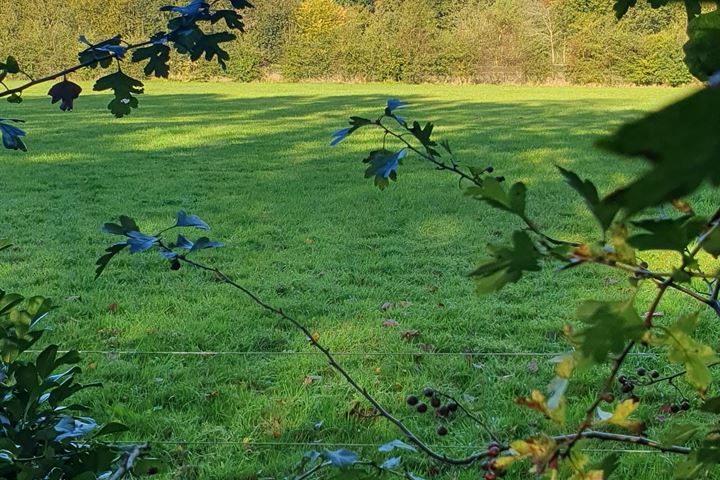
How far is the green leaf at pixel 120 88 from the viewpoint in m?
1.02

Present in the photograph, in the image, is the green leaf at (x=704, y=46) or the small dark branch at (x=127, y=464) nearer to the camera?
the green leaf at (x=704, y=46)

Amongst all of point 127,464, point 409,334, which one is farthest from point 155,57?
point 409,334

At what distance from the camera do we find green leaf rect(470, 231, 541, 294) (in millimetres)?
380

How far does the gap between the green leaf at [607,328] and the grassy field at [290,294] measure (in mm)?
113

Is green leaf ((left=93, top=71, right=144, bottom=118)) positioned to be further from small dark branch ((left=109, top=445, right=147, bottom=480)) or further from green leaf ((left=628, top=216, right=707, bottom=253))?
green leaf ((left=628, top=216, right=707, bottom=253))

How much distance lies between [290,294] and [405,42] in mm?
24825

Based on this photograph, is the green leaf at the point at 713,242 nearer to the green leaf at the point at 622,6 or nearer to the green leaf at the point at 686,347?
the green leaf at the point at 686,347

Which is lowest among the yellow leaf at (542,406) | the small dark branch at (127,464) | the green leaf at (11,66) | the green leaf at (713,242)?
the small dark branch at (127,464)

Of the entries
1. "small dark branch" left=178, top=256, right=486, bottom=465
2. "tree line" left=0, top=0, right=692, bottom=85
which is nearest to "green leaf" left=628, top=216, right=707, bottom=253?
"small dark branch" left=178, top=256, right=486, bottom=465

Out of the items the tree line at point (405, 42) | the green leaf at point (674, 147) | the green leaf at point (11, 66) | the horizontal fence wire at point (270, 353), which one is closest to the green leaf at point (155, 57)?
the green leaf at point (11, 66)

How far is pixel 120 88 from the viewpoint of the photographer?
41.1 inches

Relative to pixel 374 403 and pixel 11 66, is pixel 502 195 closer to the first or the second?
pixel 374 403

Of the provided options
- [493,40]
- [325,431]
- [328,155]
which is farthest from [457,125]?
[493,40]

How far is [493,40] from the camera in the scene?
27062 mm
